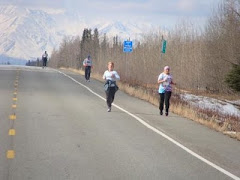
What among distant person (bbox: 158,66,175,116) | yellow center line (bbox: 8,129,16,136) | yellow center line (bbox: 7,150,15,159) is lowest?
yellow center line (bbox: 8,129,16,136)

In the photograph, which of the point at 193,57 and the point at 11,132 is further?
the point at 193,57

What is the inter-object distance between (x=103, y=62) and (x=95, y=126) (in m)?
33.6

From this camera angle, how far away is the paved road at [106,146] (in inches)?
300

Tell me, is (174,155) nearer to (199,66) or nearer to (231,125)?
(231,125)

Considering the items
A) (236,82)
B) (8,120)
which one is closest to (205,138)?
(8,120)

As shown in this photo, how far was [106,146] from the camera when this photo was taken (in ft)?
32.5

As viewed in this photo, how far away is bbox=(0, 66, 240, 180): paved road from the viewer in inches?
300

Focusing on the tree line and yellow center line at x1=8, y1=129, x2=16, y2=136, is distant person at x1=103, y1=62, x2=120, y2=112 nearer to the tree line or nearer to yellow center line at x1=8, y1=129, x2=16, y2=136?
yellow center line at x1=8, y1=129, x2=16, y2=136

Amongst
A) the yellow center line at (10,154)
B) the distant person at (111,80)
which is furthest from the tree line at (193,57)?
the yellow center line at (10,154)

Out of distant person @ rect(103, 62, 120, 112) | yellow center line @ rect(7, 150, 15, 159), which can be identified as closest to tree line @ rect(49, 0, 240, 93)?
distant person @ rect(103, 62, 120, 112)

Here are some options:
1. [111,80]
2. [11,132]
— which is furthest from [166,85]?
[11,132]

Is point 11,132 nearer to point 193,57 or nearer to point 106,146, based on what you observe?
point 106,146

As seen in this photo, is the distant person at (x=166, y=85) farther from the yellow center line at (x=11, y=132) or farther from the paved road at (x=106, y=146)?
the yellow center line at (x=11, y=132)

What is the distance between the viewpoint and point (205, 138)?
11805 mm
